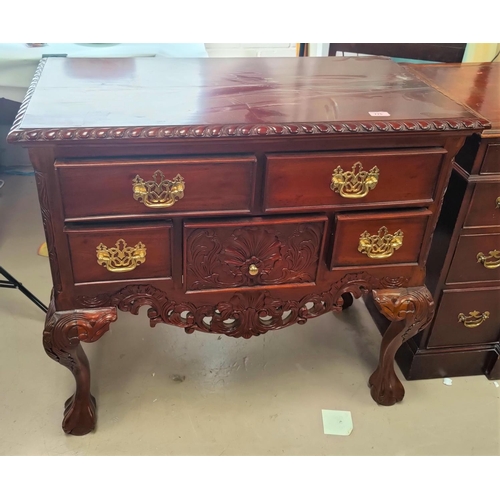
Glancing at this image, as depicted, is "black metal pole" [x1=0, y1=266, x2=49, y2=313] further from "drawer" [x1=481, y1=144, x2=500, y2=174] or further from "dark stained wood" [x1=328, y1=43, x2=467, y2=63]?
"dark stained wood" [x1=328, y1=43, x2=467, y2=63]

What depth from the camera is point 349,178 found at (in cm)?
105

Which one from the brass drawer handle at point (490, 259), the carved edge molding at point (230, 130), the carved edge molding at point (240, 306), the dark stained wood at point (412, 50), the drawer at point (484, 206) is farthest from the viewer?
the dark stained wood at point (412, 50)

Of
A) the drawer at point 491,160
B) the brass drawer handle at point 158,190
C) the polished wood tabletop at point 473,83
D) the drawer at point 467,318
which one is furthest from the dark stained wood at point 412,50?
the brass drawer handle at point 158,190

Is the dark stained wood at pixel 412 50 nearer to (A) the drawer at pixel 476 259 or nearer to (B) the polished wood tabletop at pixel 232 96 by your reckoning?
(B) the polished wood tabletop at pixel 232 96

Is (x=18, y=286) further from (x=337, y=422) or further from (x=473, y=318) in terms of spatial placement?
(x=473, y=318)

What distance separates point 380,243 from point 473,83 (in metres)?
0.59

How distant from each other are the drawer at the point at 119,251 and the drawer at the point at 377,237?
0.37 metres

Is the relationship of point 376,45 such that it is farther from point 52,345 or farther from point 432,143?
point 52,345

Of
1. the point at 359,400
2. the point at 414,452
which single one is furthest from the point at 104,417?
the point at 414,452

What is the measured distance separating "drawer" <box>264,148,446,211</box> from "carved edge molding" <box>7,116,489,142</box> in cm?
6

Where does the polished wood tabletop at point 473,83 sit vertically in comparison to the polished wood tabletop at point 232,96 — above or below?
below

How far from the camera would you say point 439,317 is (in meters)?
1.42

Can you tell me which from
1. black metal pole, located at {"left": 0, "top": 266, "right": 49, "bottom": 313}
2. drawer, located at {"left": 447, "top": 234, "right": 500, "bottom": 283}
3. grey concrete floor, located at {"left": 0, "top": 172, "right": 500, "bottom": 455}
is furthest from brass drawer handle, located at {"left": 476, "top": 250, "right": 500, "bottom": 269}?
black metal pole, located at {"left": 0, "top": 266, "right": 49, "bottom": 313}

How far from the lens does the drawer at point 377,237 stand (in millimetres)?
1110
